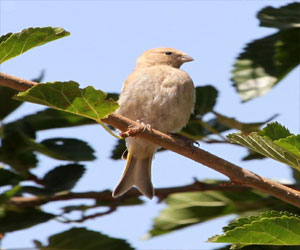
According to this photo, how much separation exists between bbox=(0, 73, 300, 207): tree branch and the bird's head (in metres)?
2.34

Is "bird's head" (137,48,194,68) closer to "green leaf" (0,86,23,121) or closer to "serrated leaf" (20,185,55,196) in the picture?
"green leaf" (0,86,23,121)

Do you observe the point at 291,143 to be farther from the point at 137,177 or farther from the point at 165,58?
the point at 165,58

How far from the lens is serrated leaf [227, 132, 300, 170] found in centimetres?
193

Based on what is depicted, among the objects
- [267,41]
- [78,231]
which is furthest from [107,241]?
[267,41]

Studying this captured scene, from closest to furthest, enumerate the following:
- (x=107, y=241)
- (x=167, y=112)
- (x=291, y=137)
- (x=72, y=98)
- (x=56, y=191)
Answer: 1. (x=291, y=137)
2. (x=72, y=98)
3. (x=107, y=241)
4. (x=56, y=191)
5. (x=167, y=112)

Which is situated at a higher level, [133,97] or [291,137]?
[133,97]

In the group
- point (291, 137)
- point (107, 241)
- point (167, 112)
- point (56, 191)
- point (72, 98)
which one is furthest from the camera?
point (167, 112)

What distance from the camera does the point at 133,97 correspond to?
Result: 146 inches

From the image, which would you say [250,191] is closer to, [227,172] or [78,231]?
[78,231]

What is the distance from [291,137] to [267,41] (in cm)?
171

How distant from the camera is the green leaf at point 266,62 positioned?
3.38 metres

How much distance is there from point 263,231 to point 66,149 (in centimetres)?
180

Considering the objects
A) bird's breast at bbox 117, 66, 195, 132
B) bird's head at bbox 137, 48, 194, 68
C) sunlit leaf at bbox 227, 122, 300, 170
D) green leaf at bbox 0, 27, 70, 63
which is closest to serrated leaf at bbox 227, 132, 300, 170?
sunlit leaf at bbox 227, 122, 300, 170

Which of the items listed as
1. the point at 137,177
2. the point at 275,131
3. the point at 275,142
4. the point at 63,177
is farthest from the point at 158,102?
the point at 275,142
